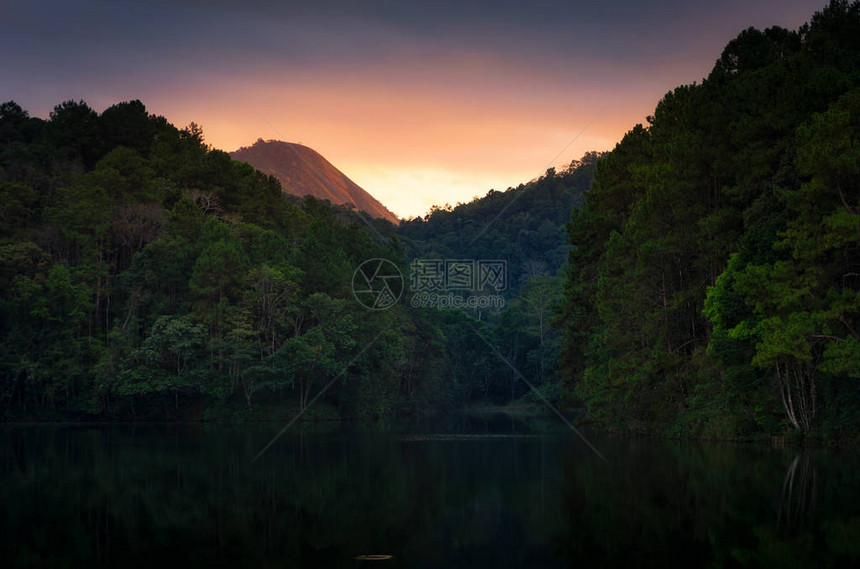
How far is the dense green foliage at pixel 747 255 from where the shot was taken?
26203 mm

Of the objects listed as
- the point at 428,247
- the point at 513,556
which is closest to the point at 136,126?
the point at 428,247

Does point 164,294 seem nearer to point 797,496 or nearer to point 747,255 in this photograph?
point 747,255

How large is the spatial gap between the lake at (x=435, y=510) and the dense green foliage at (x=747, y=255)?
3.64m

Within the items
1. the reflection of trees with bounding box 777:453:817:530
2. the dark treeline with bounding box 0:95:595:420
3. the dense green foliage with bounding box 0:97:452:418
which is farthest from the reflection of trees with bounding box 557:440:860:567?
the dark treeline with bounding box 0:95:595:420

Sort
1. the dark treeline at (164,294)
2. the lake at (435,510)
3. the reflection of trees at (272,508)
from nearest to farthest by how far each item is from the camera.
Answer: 1. the lake at (435,510)
2. the reflection of trees at (272,508)
3. the dark treeline at (164,294)

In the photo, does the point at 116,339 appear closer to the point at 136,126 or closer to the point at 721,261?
the point at 136,126

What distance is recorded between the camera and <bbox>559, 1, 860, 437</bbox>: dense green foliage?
1032 inches

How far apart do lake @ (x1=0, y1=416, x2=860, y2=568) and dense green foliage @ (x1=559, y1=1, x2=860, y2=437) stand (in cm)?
364

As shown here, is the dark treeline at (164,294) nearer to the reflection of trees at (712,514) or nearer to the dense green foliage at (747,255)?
the dense green foliage at (747,255)

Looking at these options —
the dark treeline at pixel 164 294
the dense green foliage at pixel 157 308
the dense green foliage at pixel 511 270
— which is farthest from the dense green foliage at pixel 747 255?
the dense green foliage at pixel 511 270

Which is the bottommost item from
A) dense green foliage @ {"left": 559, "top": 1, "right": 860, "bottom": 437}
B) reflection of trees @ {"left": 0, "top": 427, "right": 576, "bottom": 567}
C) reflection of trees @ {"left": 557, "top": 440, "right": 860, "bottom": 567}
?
reflection of trees @ {"left": 0, "top": 427, "right": 576, "bottom": 567}

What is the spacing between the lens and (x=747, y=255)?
29.0 m

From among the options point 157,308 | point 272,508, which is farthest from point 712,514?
point 157,308

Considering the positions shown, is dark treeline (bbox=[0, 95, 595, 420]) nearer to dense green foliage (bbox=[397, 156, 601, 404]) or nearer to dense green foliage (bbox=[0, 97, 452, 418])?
dense green foliage (bbox=[0, 97, 452, 418])
